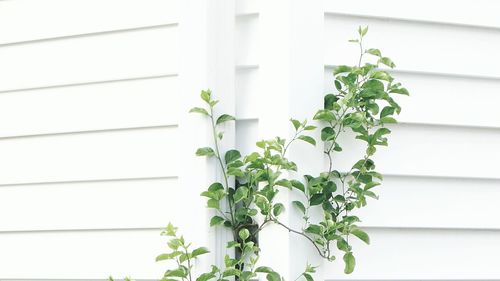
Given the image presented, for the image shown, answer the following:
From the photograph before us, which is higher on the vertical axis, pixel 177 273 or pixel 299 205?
pixel 299 205

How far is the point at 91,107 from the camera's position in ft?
7.61

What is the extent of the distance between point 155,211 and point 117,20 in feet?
1.58

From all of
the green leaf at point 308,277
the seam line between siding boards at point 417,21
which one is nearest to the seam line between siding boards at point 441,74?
the seam line between siding boards at point 417,21

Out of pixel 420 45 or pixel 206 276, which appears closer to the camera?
pixel 206 276

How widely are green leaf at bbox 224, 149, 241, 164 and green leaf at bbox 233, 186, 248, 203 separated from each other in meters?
0.07

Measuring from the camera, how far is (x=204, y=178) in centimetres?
210

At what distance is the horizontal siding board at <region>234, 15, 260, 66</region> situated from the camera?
2158mm

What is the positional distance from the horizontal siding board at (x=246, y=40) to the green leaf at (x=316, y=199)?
1.10 feet

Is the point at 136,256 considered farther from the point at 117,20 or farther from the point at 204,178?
the point at 117,20

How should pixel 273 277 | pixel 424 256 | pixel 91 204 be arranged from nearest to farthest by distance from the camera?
pixel 273 277
pixel 424 256
pixel 91 204

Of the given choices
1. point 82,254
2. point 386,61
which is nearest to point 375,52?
point 386,61

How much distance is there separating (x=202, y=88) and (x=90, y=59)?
37 centimetres

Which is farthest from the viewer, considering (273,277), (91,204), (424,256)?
(91,204)

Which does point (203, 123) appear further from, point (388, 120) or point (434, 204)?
point (434, 204)
